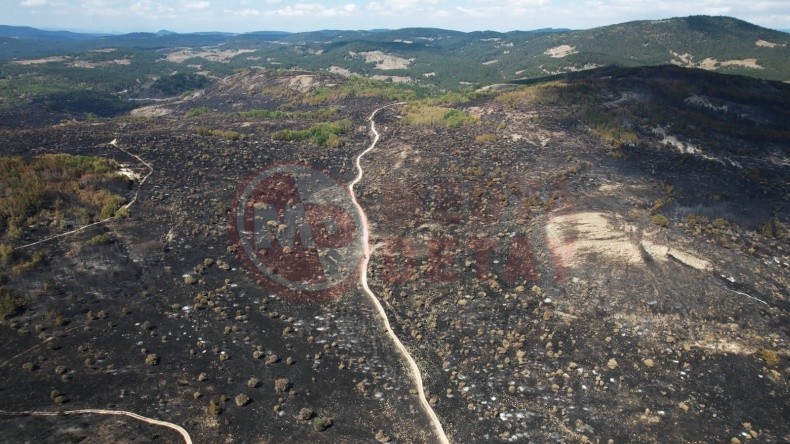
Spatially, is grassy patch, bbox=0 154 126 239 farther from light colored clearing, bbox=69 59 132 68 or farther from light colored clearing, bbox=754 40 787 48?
light colored clearing, bbox=754 40 787 48

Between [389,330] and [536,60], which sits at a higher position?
[536,60]

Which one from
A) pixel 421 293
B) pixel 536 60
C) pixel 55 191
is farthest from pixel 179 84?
pixel 536 60

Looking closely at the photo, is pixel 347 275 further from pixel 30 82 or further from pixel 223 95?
pixel 30 82

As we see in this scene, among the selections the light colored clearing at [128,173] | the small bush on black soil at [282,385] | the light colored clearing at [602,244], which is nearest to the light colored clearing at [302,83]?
the light colored clearing at [128,173]

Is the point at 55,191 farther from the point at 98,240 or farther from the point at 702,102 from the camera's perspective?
the point at 702,102

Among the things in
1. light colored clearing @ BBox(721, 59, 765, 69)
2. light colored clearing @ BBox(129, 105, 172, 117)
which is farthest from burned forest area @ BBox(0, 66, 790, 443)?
light colored clearing @ BBox(721, 59, 765, 69)

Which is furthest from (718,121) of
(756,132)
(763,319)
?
(763,319)
